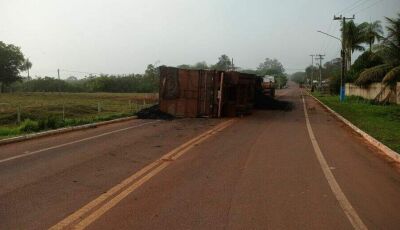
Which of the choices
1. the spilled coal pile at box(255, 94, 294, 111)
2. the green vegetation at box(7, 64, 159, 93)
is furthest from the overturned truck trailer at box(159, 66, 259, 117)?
the green vegetation at box(7, 64, 159, 93)

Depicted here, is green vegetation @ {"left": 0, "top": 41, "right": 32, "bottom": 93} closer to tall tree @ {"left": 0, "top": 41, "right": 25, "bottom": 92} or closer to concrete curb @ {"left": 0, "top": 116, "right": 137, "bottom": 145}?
tall tree @ {"left": 0, "top": 41, "right": 25, "bottom": 92}

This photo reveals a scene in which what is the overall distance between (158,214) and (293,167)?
460cm

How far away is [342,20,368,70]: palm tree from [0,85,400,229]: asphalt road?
5200cm

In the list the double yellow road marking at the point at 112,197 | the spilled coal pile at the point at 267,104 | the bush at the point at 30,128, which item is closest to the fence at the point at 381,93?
the spilled coal pile at the point at 267,104

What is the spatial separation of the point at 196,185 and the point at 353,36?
60539 millimetres

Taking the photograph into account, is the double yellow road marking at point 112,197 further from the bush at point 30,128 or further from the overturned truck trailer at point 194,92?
the overturned truck trailer at point 194,92

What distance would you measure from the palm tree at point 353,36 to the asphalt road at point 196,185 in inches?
2047

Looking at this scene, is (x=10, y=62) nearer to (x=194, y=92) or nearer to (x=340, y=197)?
(x=194, y=92)

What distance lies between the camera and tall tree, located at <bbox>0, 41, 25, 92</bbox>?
73.9 metres

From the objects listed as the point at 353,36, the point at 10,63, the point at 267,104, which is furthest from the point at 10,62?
the point at 267,104

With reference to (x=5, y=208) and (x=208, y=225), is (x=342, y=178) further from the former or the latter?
(x=5, y=208)

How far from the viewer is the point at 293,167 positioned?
34.7ft

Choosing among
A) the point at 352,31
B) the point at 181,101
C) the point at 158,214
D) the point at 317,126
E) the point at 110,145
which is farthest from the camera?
the point at 352,31

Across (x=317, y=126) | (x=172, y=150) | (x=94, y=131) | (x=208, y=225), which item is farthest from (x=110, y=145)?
(x=317, y=126)
